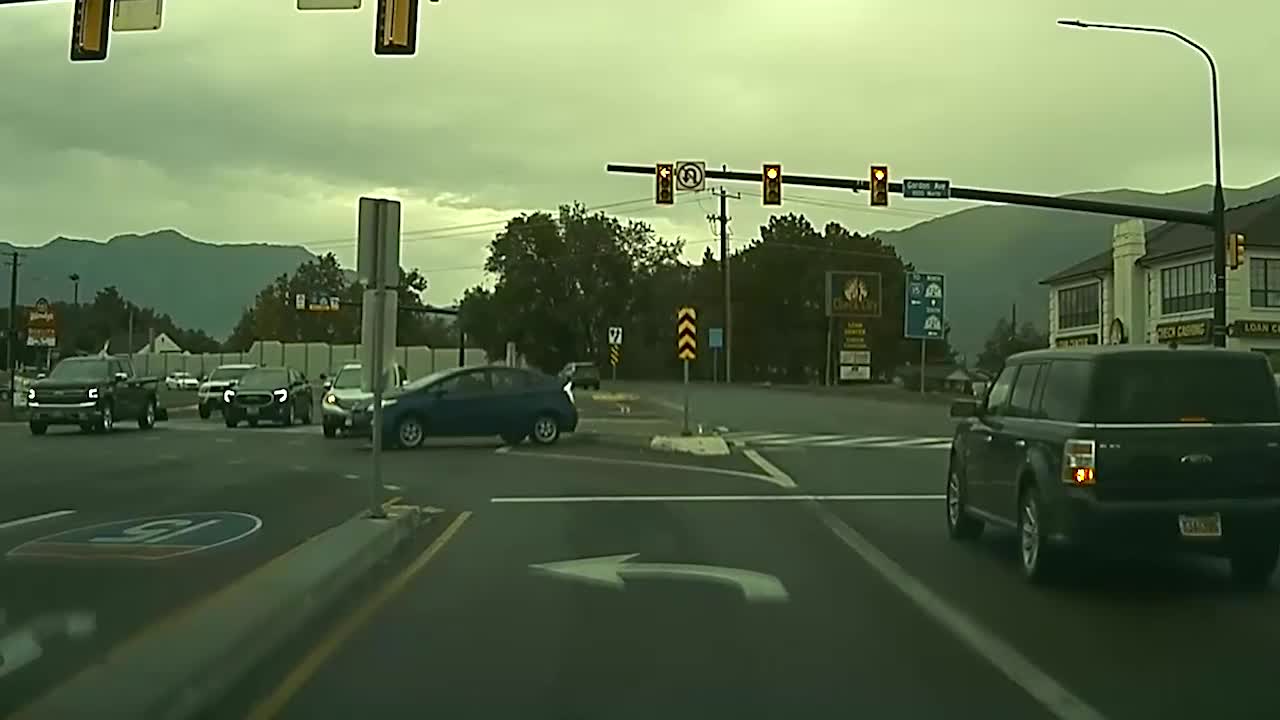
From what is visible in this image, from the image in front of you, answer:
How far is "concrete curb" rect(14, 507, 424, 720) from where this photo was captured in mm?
7012

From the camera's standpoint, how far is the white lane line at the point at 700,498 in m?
18.5

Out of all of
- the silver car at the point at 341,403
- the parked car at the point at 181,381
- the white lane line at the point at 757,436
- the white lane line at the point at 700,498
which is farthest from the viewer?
the parked car at the point at 181,381

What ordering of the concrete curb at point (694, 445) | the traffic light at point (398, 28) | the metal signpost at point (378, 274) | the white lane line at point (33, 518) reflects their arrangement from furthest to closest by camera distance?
1. the concrete curb at point (694, 445)
2. the traffic light at point (398, 28)
3. the white lane line at point (33, 518)
4. the metal signpost at point (378, 274)

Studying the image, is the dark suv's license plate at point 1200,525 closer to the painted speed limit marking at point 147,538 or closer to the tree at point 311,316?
the painted speed limit marking at point 147,538

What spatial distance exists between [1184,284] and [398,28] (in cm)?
6298

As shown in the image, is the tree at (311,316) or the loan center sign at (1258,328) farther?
the tree at (311,316)

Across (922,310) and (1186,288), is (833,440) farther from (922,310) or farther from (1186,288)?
(1186,288)

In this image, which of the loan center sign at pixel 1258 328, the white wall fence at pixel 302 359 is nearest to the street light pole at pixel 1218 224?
the loan center sign at pixel 1258 328

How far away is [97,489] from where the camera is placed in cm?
1952

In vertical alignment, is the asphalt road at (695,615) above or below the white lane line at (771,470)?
below

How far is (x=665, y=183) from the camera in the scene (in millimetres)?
34719

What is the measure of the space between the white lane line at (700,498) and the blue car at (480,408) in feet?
33.5

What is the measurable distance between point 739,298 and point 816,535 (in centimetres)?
10234

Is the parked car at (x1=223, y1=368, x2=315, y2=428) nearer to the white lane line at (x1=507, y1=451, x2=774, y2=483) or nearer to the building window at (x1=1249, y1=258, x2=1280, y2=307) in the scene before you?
the white lane line at (x1=507, y1=451, x2=774, y2=483)
